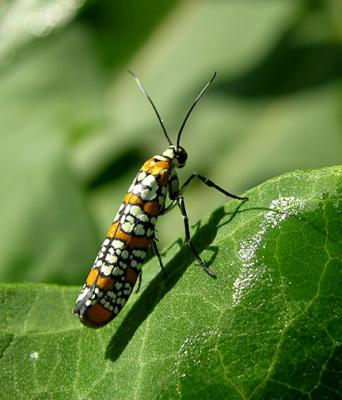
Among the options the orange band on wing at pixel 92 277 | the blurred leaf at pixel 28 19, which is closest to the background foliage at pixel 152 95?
the blurred leaf at pixel 28 19

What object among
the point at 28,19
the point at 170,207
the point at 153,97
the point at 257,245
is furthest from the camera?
the point at 153,97

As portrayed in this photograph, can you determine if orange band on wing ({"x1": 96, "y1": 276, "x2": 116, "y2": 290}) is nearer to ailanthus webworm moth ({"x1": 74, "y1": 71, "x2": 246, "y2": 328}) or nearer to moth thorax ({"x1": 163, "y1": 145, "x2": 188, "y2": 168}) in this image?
ailanthus webworm moth ({"x1": 74, "y1": 71, "x2": 246, "y2": 328})

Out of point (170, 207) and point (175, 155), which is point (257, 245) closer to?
point (170, 207)

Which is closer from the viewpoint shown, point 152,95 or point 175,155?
point 175,155

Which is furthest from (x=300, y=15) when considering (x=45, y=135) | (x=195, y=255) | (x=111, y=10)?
(x=195, y=255)

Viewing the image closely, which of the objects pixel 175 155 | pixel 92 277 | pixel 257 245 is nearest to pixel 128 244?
pixel 92 277

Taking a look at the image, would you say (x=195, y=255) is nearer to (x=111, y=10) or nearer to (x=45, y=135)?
(x=45, y=135)

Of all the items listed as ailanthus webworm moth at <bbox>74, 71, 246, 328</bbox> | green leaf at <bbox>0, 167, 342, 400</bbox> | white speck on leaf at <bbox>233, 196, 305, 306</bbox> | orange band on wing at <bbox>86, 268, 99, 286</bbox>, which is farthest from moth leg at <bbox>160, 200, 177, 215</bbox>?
white speck on leaf at <bbox>233, 196, 305, 306</bbox>
